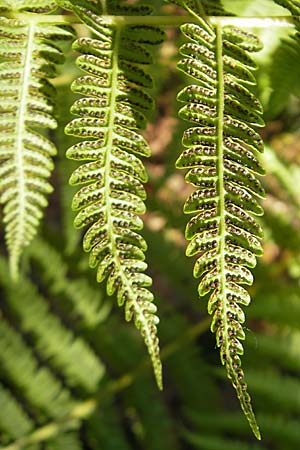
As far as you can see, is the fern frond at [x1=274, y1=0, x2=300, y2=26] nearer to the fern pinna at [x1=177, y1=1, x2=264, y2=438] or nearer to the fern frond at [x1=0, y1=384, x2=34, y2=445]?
the fern pinna at [x1=177, y1=1, x2=264, y2=438]

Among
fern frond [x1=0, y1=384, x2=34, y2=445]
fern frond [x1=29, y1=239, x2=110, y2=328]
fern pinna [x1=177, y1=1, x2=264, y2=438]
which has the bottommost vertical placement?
fern frond [x1=0, y1=384, x2=34, y2=445]

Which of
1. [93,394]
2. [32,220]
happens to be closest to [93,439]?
[93,394]

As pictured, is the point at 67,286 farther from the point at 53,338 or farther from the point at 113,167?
the point at 113,167

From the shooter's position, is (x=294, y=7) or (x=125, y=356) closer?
(x=294, y=7)

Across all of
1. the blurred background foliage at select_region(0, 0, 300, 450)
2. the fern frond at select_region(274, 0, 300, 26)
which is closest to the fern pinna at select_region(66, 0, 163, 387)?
the fern frond at select_region(274, 0, 300, 26)

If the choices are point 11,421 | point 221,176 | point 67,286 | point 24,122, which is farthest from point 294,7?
point 11,421

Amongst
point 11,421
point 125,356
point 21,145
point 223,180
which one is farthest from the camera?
point 125,356

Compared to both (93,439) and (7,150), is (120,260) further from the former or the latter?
(93,439)
